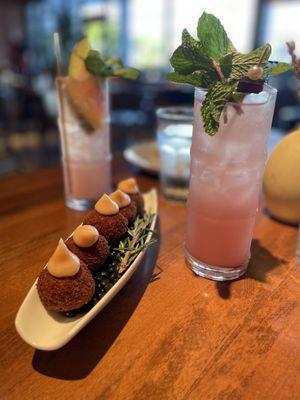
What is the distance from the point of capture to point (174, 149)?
939 mm

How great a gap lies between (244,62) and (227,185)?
189 millimetres

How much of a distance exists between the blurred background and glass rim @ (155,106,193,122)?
1.88 meters

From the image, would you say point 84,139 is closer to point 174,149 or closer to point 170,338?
point 174,149

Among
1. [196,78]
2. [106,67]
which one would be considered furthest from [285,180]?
[106,67]

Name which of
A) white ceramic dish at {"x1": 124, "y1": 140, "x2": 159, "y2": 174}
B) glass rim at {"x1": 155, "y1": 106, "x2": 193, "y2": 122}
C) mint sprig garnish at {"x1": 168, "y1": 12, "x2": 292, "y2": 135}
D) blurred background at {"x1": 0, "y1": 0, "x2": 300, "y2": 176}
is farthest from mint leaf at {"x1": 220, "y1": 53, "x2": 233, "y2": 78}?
blurred background at {"x1": 0, "y1": 0, "x2": 300, "y2": 176}

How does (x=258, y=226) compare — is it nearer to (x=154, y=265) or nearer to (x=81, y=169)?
(x=154, y=265)

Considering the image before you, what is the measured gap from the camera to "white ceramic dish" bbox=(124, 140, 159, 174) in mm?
1072

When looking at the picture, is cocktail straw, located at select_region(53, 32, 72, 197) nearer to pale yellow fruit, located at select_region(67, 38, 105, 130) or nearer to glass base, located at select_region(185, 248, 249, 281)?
pale yellow fruit, located at select_region(67, 38, 105, 130)

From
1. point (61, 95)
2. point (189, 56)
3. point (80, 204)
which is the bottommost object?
point (80, 204)

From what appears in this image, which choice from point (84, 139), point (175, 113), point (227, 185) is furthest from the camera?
point (175, 113)

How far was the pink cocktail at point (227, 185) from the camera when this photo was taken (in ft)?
1.72

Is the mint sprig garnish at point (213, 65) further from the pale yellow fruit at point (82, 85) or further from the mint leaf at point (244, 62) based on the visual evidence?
the pale yellow fruit at point (82, 85)

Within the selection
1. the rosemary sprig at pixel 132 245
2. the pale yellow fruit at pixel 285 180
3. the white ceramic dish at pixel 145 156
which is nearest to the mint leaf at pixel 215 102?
the rosemary sprig at pixel 132 245

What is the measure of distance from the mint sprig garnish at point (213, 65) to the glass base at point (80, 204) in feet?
1.46
